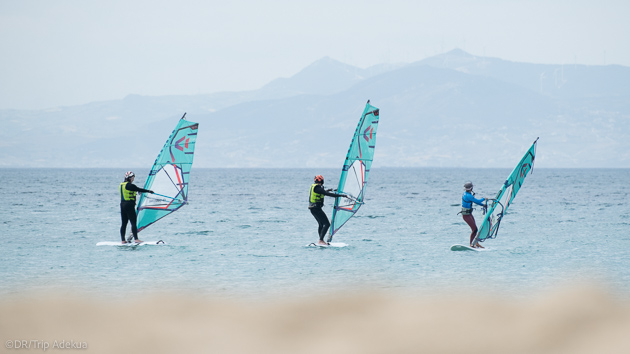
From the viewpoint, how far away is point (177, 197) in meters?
21.4

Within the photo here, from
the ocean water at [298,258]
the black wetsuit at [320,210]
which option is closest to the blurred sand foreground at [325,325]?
the ocean water at [298,258]

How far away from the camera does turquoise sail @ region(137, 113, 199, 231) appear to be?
69.6 feet

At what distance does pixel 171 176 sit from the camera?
21344 millimetres

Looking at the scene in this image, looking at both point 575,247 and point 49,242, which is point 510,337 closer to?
point 575,247

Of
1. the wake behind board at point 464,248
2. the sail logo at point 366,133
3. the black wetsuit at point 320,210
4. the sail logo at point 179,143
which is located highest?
the sail logo at point 366,133

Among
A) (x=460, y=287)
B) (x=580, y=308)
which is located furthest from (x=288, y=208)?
(x=580, y=308)

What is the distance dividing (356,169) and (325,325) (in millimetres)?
10118

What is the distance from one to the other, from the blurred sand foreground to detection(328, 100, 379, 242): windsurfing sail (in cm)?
742

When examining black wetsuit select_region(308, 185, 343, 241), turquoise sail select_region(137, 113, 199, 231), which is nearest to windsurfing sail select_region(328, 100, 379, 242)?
black wetsuit select_region(308, 185, 343, 241)

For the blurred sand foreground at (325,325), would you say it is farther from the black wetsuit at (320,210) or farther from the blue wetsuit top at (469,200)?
the black wetsuit at (320,210)

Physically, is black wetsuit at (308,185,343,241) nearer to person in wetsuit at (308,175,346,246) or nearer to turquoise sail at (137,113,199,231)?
person in wetsuit at (308,175,346,246)

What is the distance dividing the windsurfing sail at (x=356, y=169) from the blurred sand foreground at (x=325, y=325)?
7.42 m

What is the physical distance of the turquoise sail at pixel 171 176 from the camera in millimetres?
21219

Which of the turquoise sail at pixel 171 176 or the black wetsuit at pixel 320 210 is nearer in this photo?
the black wetsuit at pixel 320 210
